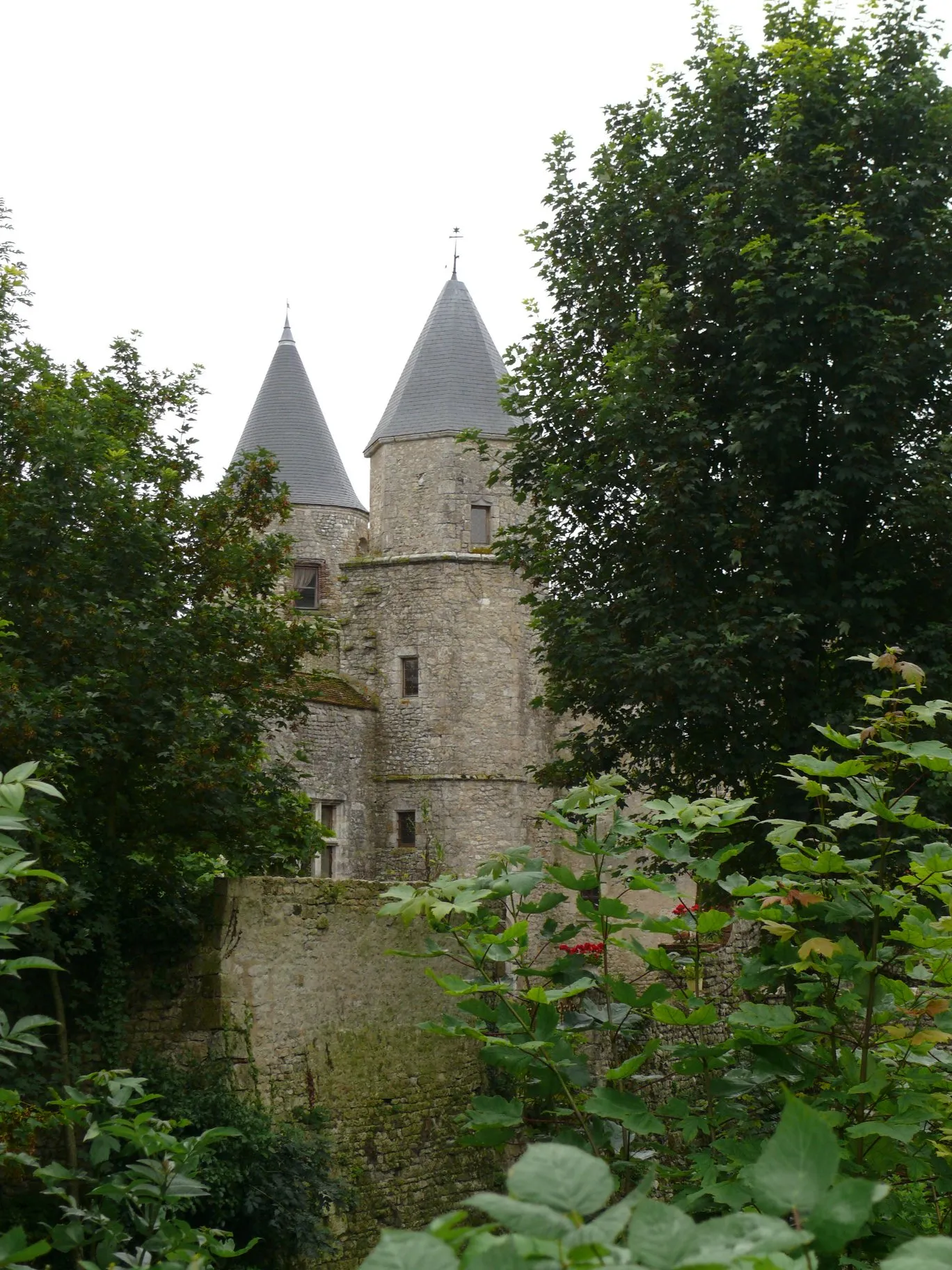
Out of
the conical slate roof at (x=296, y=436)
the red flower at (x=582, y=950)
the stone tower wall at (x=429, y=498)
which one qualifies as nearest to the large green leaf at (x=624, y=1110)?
the red flower at (x=582, y=950)

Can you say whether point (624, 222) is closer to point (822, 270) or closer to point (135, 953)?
point (822, 270)

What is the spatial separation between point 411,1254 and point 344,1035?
11.0 meters

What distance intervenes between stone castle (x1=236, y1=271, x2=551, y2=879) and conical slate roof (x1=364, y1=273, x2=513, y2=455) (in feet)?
0.20

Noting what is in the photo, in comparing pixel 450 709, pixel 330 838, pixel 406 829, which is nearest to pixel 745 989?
pixel 330 838

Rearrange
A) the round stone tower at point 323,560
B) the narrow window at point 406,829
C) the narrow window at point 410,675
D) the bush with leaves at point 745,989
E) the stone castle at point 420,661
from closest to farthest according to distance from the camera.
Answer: the bush with leaves at point 745,989, the stone castle at point 420,661, the round stone tower at point 323,560, the narrow window at point 406,829, the narrow window at point 410,675

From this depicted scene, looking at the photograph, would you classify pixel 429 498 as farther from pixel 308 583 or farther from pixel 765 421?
pixel 765 421

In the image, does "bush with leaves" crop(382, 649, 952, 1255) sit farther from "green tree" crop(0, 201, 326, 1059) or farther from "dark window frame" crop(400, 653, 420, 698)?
"dark window frame" crop(400, 653, 420, 698)

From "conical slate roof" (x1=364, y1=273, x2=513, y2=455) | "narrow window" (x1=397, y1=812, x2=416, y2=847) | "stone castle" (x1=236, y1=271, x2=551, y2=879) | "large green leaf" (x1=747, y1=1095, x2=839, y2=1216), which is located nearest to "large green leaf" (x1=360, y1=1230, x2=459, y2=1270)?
"large green leaf" (x1=747, y1=1095, x2=839, y2=1216)

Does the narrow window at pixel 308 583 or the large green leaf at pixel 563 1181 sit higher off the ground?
the narrow window at pixel 308 583

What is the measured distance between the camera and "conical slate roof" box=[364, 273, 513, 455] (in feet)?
102

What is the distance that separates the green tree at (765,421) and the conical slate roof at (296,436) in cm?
1858

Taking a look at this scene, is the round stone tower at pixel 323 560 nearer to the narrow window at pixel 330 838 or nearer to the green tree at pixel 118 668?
the narrow window at pixel 330 838

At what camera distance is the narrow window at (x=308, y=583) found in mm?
31062

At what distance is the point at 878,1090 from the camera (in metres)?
3.67
